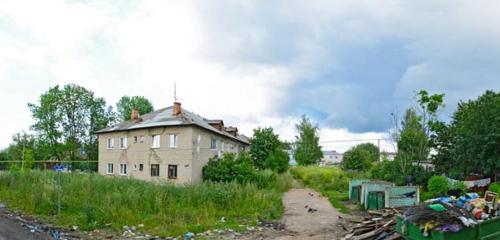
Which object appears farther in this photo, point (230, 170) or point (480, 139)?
point (230, 170)

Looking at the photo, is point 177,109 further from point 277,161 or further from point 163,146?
point 277,161

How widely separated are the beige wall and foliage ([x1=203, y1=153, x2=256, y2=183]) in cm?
88

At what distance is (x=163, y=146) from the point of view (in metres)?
28.6

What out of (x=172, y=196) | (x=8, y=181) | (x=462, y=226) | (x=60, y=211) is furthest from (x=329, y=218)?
(x=8, y=181)

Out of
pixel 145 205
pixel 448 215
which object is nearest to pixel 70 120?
pixel 145 205

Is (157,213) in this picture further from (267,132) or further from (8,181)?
(267,132)

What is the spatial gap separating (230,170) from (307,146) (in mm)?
26165

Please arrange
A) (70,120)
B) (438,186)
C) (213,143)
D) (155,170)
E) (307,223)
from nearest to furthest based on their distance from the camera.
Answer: (307,223), (438,186), (155,170), (213,143), (70,120)

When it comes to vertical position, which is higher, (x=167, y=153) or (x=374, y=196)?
(x=167, y=153)

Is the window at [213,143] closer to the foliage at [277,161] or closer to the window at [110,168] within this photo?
the foliage at [277,161]

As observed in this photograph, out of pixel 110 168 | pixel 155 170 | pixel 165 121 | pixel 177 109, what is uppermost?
pixel 177 109

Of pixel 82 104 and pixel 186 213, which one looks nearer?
pixel 186 213

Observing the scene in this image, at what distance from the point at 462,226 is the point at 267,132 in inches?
1223

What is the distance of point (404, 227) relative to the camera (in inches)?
314
